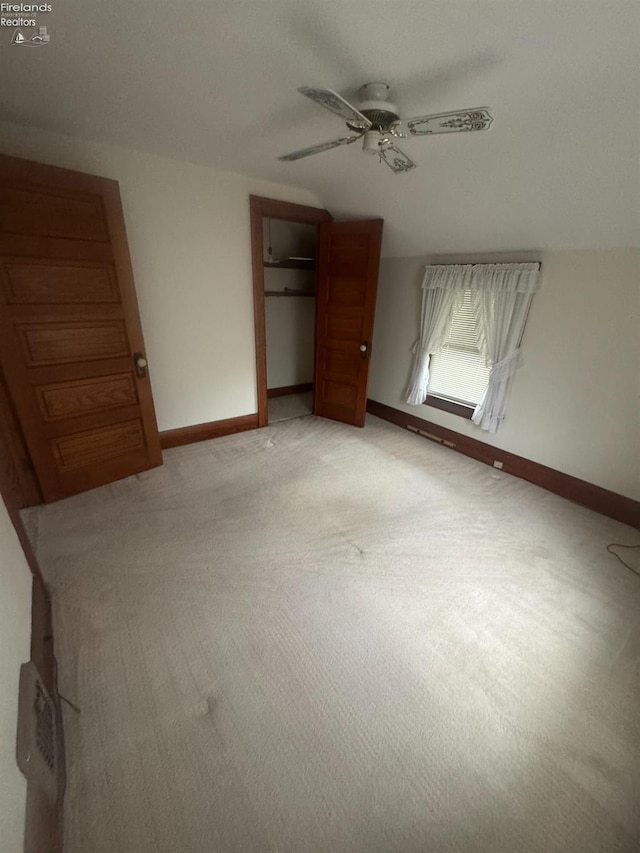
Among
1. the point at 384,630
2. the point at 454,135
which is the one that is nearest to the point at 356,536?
the point at 384,630

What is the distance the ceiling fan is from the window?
1.70m

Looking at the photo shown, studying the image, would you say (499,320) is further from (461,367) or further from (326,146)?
(326,146)

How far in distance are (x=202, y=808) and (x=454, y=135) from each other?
3114 mm

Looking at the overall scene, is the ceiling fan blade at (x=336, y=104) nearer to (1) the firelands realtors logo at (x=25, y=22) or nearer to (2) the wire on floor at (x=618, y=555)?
(1) the firelands realtors logo at (x=25, y=22)

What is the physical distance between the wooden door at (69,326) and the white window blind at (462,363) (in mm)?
2786

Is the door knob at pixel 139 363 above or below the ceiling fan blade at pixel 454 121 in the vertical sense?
below

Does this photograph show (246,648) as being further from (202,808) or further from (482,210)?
(482,210)

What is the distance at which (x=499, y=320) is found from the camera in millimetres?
2748

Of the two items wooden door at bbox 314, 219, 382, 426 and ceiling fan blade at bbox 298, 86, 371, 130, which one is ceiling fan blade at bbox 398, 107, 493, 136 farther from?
wooden door at bbox 314, 219, 382, 426

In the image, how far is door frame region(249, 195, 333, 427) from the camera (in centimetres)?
296

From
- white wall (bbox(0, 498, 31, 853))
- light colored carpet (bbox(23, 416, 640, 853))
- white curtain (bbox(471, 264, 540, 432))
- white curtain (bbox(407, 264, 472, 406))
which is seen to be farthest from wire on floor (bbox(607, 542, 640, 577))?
white wall (bbox(0, 498, 31, 853))

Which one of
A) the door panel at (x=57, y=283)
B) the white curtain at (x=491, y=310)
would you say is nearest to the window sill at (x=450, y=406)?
Result: the white curtain at (x=491, y=310)

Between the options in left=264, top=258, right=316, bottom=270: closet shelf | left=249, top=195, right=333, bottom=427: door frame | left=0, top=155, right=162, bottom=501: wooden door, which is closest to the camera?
left=0, top=155, right=162, bottom=501: wooden door

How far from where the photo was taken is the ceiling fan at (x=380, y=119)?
1196mm
